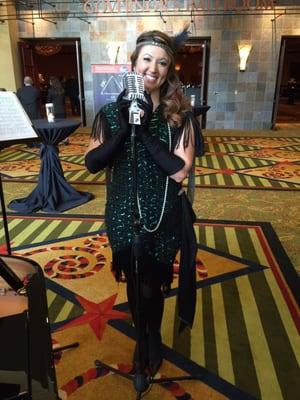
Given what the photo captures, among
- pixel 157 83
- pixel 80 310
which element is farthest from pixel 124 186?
pixel 80 310

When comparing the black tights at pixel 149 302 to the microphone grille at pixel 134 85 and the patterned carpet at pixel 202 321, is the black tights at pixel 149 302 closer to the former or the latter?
the patterned carpet at pixel 202 321

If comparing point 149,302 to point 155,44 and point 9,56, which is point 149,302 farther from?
point 9,56

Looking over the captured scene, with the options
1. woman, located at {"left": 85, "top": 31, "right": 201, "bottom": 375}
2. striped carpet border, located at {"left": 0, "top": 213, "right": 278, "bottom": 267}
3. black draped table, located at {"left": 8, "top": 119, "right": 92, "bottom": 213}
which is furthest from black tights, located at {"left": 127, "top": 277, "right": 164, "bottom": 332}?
black draped table, located at {"left": 8, "top": 119, "right": 92, "bottom": 213}

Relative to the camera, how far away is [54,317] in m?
2.34

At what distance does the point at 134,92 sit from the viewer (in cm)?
126

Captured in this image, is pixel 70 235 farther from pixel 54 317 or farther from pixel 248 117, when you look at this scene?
pixel 248 117

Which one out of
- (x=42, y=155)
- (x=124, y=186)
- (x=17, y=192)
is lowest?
(x=17, y=192)

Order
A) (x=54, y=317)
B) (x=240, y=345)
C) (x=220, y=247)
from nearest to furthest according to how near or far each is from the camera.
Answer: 1. (x=240, y=345)
2. (x=54, y=317)
3. (x=220, y=247)

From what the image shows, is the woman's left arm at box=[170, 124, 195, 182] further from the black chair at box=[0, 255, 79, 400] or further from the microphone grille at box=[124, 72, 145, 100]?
the black chair at box=[0, 255, 79, 400]

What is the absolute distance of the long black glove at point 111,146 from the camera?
1.36m

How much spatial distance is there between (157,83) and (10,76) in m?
9.56

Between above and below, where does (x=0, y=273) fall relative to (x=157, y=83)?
below

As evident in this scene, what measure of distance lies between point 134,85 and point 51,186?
10.9 feet

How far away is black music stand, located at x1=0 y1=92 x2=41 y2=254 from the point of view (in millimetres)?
1819
